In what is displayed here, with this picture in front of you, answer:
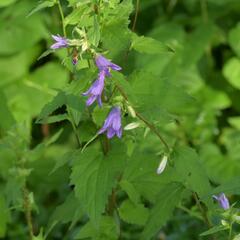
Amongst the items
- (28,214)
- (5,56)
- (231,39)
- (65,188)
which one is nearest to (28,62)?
(5,56)

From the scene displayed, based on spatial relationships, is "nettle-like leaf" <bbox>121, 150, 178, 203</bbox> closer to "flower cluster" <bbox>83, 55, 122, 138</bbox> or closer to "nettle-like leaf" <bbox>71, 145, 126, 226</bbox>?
"nettle-like leaf" <bbox>71, 145, 126, 226</bbox>

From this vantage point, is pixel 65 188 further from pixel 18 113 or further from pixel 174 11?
pixel 174 11

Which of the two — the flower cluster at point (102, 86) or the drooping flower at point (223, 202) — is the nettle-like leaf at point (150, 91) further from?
the drooping flower at point (223, 202)

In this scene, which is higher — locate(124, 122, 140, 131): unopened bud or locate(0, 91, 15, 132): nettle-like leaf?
locate(124, 122, 140, 131): unopened bud

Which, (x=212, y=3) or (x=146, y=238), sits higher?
(x=146, y=238)

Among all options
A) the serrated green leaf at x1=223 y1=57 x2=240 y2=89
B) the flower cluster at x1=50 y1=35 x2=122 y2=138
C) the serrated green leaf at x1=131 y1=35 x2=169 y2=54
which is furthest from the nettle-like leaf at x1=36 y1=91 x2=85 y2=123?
the serrated green leaf at x1=223 y1=57 x2=240 y2=89

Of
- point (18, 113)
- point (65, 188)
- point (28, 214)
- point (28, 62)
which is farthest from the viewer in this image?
point (28, 62)

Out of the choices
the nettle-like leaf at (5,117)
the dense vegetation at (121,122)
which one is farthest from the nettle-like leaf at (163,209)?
the nettle-like leaf at (5,117)
